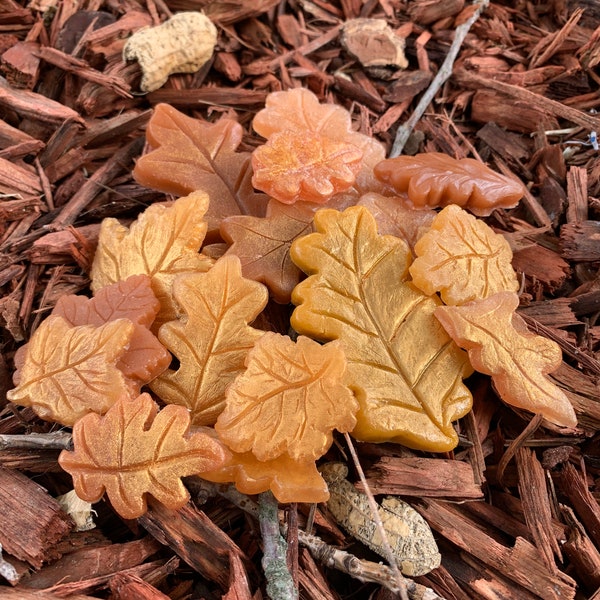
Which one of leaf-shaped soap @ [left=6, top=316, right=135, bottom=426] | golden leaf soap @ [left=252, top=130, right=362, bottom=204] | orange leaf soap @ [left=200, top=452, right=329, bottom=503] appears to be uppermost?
golden leaf soap @ [left=252, top=130, right=362, bottom=204]

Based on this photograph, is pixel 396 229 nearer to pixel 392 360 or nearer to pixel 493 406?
pixel 392 360

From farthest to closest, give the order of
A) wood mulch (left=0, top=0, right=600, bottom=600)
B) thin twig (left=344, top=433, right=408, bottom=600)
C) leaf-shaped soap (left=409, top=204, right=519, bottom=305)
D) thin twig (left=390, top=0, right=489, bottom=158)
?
thin twig (left=390, top=0, right=489, bottom=158) < leaf-shaped soap (left=409, top=204, right=519, bottom=305) < wood mulch (left=0, top=0, right=600, bottom=600) < thin twig (left=344, top=433, right=408, bottom=600)


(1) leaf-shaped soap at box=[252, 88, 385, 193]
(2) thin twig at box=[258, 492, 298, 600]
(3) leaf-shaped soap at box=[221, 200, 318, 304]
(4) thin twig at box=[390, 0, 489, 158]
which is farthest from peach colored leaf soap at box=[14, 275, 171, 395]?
(4) thin twig at box=[390, 0, 489, 158]

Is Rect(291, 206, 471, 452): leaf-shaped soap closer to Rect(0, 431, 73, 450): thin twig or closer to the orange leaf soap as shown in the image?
the orange leaf soap

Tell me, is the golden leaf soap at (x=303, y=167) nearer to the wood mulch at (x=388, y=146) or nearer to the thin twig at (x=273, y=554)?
the wood mulch at (x=388, y=146)

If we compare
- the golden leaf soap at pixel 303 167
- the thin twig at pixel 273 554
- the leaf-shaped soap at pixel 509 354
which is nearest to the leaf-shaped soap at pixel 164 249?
the golden leaf soap at pixel 303 167

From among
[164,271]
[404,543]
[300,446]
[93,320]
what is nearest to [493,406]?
[404,543]
